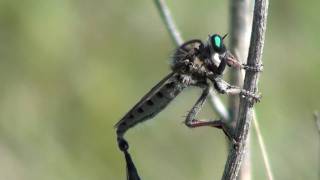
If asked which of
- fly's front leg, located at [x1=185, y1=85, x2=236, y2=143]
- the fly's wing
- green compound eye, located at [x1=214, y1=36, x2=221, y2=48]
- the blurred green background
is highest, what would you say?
green compound eye, located at [x1=214, y1=36, x2=221, y2=48]

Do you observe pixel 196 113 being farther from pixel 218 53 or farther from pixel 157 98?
pixel 218 53

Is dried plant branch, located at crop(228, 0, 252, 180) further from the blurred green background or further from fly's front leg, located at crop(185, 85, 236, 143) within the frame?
the blurred green background

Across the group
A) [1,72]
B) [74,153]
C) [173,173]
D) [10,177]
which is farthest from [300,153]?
[1,72]

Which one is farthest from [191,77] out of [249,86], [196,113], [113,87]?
[113,87]

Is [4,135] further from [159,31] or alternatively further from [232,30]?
[232,30]

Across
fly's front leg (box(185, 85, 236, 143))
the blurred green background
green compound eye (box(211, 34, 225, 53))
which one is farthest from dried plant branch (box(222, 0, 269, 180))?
the blurred green background

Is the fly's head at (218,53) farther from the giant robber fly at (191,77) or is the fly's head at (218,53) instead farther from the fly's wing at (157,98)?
the fly's wing at (157,98)

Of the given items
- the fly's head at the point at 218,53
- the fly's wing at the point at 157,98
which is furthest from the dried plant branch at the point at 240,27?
the fly's wing at the point at 157,98
